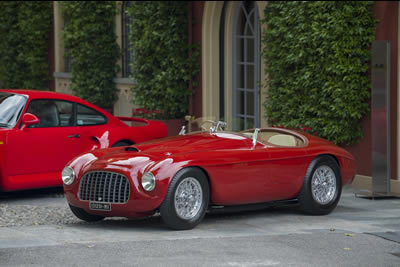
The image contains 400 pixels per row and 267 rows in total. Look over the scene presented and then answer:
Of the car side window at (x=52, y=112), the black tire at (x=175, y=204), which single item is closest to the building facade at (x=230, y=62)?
the car side window at (x=52, y=112)

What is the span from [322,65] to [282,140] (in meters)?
3.04

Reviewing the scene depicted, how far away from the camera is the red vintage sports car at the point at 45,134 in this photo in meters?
11.1

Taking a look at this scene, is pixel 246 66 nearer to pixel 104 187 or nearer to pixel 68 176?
pixel 68 176

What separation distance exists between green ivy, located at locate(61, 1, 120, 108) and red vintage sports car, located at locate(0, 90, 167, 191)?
7626 mm

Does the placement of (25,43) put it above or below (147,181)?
above

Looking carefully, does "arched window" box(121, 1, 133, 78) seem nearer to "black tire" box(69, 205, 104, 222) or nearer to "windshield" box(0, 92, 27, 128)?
"windshield" box(0, 92, 27, 128)

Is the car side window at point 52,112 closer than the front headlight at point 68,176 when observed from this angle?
No

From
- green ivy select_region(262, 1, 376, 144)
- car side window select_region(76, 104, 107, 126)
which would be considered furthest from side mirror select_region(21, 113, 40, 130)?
green ivy select_region(262, 1, 376, 144)

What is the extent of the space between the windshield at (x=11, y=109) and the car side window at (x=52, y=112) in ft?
0.41

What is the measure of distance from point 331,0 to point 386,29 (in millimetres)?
1054

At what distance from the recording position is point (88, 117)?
40.0 ft

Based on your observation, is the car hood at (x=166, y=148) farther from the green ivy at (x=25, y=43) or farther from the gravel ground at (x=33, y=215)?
the green ivy at (x=25, y=43)

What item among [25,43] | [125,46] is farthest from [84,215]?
[25,43]

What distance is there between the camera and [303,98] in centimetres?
1345
